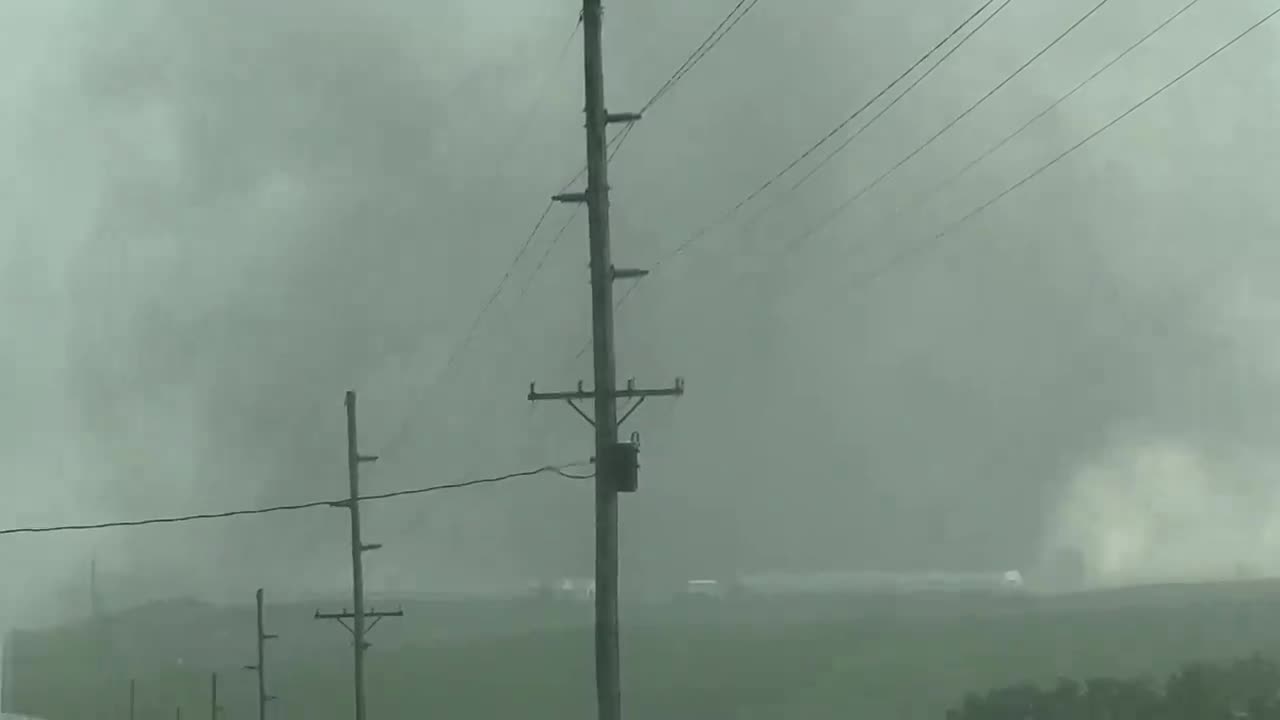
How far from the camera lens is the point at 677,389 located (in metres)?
22.7

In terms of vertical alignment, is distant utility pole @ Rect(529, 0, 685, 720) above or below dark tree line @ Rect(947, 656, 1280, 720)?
above

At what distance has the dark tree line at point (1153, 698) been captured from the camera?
85875 mm

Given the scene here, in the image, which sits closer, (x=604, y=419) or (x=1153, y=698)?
(x=604, y=419)

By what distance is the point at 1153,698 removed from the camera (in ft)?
327

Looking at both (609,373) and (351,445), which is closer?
(609,373)

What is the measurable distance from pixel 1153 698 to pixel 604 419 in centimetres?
8576

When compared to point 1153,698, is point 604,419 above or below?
above

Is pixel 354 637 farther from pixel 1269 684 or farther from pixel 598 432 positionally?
pixel 1269 684

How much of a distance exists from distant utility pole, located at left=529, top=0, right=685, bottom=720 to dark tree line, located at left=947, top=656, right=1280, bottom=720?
211ft

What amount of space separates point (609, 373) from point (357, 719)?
25949 millimetres

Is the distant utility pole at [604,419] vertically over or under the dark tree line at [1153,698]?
over

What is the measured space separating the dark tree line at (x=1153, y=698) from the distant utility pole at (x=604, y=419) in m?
64.4

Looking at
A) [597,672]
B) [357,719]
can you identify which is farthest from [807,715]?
[597,672]

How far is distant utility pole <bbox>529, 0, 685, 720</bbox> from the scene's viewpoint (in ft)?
72.8
